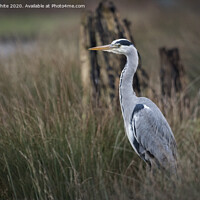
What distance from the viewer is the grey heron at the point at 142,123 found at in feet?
9.50

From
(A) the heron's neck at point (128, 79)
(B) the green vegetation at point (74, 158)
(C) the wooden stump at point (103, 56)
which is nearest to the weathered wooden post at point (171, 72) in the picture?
(C) the wooden stump at point (103, 56)

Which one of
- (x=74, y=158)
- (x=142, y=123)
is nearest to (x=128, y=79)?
(x=142, y=123)

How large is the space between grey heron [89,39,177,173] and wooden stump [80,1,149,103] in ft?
3.21

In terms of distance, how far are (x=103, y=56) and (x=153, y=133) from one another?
59.7 inches

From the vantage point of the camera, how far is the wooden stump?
4152 millimetres

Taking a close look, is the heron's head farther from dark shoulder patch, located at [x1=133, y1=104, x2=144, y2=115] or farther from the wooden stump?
the wooden stump

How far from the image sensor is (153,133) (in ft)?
9.64

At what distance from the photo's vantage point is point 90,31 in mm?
4367

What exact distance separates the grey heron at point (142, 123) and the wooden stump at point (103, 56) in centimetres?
98

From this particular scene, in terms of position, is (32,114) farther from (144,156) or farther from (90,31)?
(90,31)

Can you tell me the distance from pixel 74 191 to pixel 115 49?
1.11m

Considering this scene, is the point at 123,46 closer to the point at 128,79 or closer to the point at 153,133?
the point at 128,79

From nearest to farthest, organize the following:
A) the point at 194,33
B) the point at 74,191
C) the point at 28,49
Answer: the point at 74,191
the point at 28,49
the point at 194,33

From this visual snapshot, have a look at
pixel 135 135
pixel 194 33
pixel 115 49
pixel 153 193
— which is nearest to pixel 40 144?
pixel 135 135
